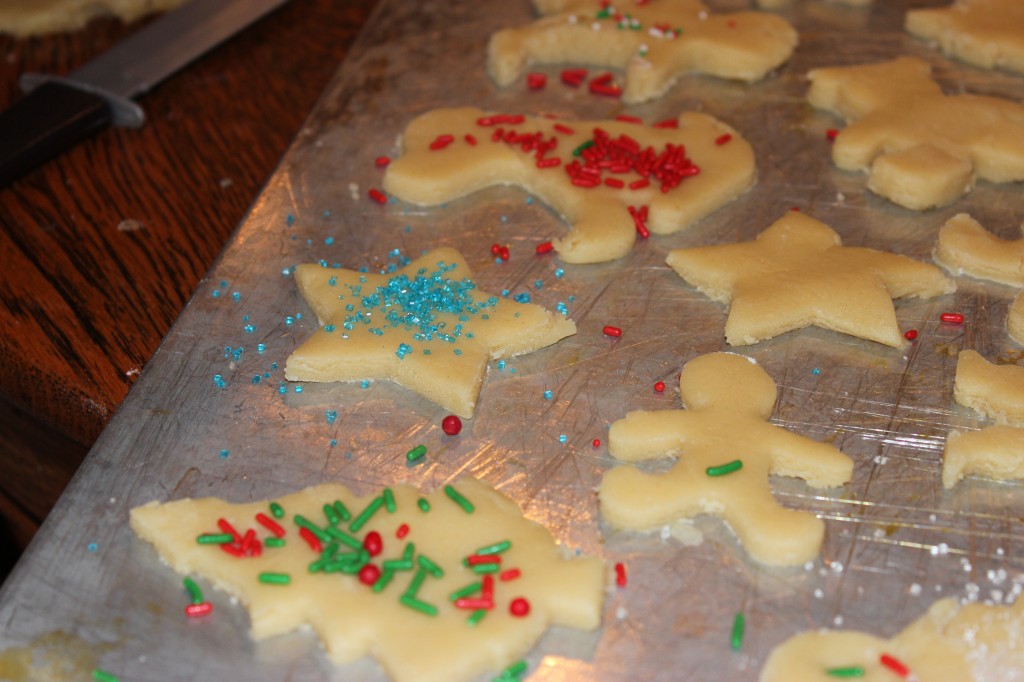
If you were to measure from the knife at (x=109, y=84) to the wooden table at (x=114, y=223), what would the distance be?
0.13 feet

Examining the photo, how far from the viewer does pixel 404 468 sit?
1.48m

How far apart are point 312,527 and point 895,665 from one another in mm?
726

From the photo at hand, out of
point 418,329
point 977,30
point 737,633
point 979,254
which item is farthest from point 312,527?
point 977,30

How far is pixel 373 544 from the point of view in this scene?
134 centimetres

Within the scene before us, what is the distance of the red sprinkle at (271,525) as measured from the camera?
1.37 m

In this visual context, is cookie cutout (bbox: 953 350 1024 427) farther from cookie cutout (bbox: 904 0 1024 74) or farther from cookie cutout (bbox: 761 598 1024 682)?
cookie cutout (bbox: 904 0 1024 74)

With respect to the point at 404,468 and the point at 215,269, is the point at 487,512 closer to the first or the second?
the point at 404,468

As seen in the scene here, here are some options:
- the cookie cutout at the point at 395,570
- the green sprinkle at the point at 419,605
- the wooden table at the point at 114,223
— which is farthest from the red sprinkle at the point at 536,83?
the green sprinkle at the point at 419,605

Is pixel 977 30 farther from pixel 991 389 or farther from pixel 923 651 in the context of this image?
pixel 923 651

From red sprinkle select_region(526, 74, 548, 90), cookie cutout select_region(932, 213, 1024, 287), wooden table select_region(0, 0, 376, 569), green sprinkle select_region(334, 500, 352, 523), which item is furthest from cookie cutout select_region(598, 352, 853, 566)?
red sprinkle select_region(526, 74, 548, 90)

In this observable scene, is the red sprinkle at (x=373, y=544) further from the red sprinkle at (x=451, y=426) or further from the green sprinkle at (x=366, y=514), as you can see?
the red sprinkle at (x=451, y=426)

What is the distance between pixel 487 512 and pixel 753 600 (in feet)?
1.15

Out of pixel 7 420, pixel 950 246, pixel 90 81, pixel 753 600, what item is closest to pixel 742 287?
pixel 950 246

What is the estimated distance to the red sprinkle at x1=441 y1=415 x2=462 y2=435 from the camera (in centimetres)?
153
